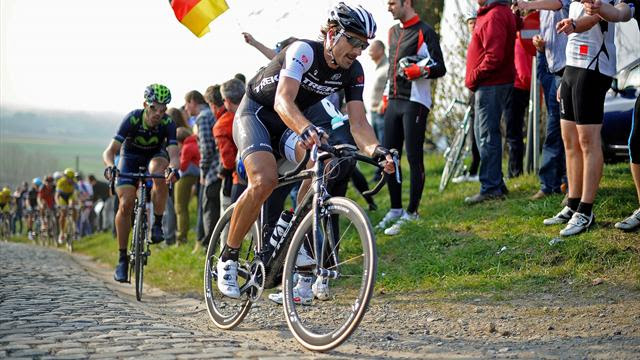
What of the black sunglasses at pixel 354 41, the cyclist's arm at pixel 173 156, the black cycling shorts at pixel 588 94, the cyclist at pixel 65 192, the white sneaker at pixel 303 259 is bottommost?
the cyclist at pixel 65 192

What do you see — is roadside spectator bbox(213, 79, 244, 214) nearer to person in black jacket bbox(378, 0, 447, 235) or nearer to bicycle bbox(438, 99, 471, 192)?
person in black jacket bbox(378, 0, 447, 235)

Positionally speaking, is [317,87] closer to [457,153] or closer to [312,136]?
[312,136]

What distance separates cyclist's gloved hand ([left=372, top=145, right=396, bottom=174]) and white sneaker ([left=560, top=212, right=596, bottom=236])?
9.86 ft

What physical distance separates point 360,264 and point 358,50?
162 cm

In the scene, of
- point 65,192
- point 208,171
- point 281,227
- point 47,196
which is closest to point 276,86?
point 281,227

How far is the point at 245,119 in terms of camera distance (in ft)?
22.5

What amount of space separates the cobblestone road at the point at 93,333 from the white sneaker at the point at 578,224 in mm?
3422

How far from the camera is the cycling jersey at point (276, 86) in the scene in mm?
6420

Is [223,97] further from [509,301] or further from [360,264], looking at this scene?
[360,264]

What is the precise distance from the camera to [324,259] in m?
5.75

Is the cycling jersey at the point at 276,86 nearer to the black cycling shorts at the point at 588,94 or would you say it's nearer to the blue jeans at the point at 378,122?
the black cycling shorts at the point at 588,94

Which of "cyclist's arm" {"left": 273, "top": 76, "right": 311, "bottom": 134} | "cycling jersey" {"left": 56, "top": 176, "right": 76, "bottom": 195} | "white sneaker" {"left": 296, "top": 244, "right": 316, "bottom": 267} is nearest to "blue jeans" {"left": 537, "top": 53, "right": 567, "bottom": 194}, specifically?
"cyclist's arm" {"left": 273, "top": 76, "right": 311, "bottom": 134}


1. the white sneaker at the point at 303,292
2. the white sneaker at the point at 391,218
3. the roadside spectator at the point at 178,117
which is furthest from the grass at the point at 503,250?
the roadside spectator at the point at 178,117

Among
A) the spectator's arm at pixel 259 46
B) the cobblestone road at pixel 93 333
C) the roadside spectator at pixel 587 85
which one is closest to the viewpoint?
the cobblestone road at pixel 93 333
